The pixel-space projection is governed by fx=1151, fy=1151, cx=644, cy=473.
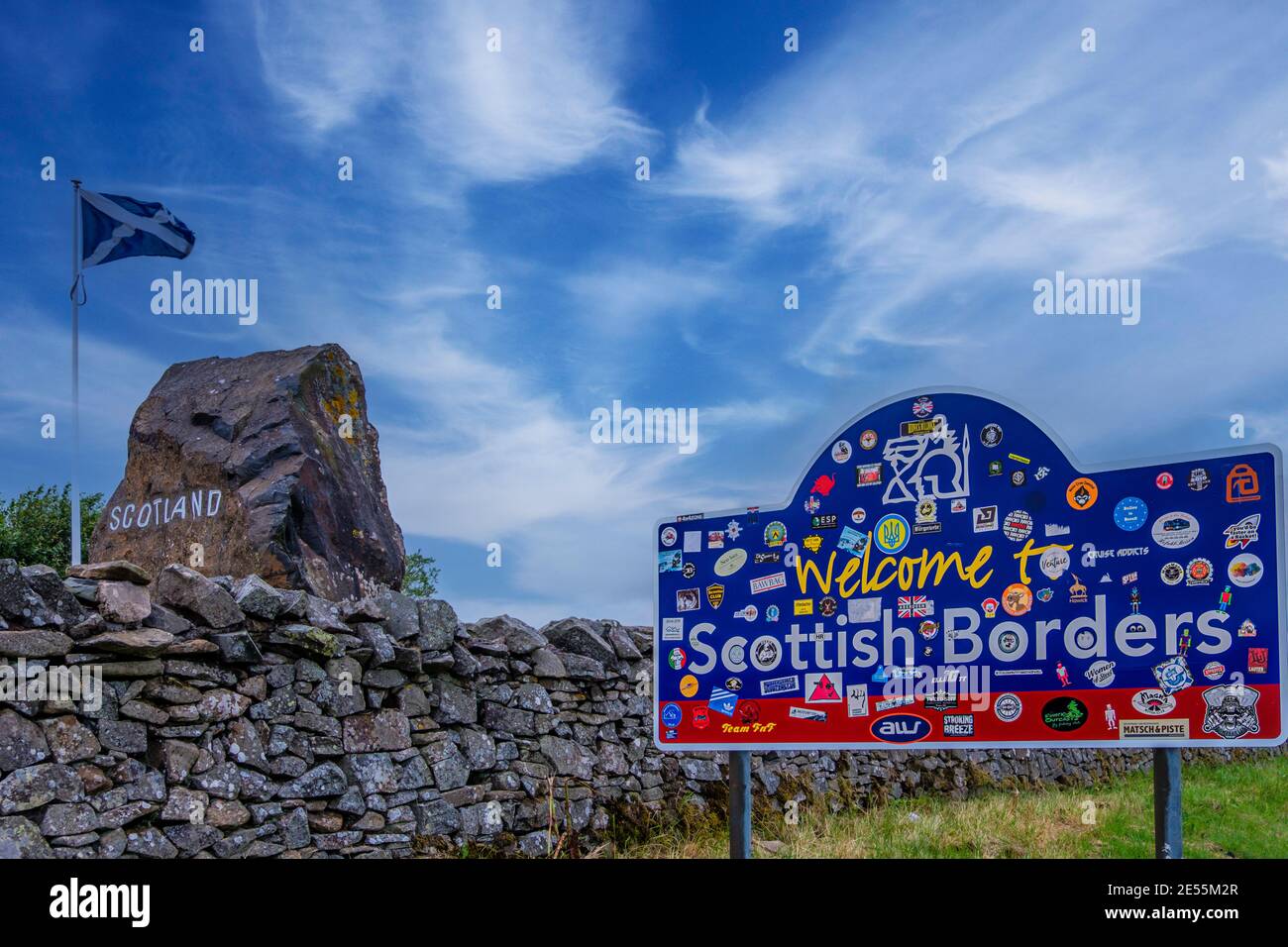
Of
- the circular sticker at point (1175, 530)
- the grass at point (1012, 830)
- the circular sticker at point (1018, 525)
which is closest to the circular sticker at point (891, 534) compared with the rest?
the circular sticker at point (1018, 525)

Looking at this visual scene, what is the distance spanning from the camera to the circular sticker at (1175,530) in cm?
521

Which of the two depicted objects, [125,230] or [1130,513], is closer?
[1130,513]

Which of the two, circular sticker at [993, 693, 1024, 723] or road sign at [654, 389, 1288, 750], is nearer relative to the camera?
road sign at [654, 389, 1288, 750]

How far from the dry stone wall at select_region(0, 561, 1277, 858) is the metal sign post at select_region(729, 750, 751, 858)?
2.34 m

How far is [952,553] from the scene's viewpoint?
571cm

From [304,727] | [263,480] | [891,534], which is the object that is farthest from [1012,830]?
[263,480]

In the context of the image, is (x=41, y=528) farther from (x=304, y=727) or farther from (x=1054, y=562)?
(x=1054, y=562)

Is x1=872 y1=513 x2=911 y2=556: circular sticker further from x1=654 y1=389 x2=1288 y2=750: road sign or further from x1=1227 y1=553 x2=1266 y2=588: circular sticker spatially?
x1=1227 y1=553 x2=1266 y2=588: circular sticker

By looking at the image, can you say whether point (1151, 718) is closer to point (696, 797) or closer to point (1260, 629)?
point (1260, 629)

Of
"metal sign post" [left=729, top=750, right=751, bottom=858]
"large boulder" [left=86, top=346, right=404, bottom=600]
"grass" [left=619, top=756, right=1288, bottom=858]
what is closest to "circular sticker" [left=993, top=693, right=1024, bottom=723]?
"metal sign post" [left=729, top=750, right=751, bottom=858]

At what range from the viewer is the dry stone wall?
6363 mm

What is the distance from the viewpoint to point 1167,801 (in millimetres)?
5273

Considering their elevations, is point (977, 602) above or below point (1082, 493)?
below

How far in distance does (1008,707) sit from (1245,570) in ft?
4.01
